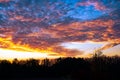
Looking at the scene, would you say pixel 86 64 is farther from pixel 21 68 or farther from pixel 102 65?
pixel 21 68

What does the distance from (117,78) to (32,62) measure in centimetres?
2834

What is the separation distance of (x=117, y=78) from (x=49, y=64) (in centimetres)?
2277

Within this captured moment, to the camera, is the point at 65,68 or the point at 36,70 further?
the point at 36,70

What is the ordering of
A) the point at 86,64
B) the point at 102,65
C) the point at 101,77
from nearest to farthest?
the point at 101,77 < the point at 102,65 < the point at 86,64

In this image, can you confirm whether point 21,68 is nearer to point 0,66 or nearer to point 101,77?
point 0,66

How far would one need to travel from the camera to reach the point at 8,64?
5328 cm

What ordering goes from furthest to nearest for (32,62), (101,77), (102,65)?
(32,62), (102,65), (101,77)

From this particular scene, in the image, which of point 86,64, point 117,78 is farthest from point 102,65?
point 117,78

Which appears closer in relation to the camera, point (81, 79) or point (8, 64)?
point (81, 79)

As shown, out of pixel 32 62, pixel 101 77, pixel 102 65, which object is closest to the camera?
pixel 101 77

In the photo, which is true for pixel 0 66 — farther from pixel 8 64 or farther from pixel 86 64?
pixel 86 64

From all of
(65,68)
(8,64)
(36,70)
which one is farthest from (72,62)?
(8,64)

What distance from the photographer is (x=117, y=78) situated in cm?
3272

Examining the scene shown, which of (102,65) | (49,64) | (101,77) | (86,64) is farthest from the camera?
(49,64)
